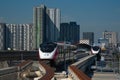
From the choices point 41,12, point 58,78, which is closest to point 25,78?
point 58,78

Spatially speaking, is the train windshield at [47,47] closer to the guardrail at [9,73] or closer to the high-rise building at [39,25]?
the guardrail at [9,73]

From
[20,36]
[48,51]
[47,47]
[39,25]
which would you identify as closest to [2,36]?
[20,36]

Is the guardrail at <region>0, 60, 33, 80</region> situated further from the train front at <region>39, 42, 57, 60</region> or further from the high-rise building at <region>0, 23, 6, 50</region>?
the high-rise building at <region>0, 23, 6, 50</region>

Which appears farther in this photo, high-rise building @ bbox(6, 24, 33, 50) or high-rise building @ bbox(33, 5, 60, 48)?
high-rise building @ bbox(6, 24, 33, 50)

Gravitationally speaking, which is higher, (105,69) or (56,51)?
(56,51)

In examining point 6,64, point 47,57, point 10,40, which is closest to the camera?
point 47,57

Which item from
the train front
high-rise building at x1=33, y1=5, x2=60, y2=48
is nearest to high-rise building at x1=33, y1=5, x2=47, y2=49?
high-rise building at x1=33, y1=5, x2=60, y2=48

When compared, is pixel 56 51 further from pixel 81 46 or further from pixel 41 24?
pixel 41 24

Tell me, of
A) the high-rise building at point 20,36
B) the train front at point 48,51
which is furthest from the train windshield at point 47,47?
the high-rise building at point 20,36
